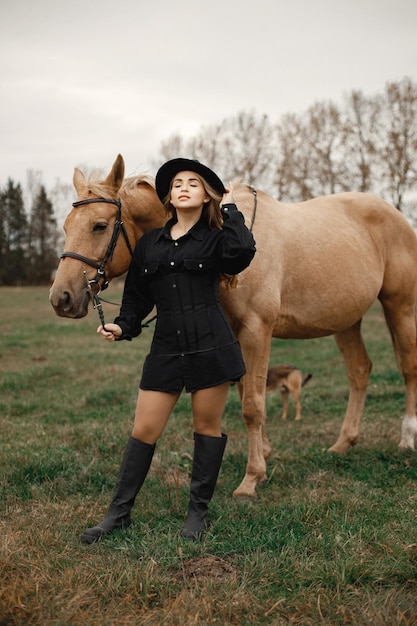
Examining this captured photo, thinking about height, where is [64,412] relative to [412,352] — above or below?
below

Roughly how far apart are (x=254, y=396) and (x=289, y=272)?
1.17m

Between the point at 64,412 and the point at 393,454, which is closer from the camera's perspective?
the point at 393,454

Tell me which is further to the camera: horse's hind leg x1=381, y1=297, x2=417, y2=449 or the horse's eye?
horse's hind leg x1=381, y1=297, x2=417, y2=449

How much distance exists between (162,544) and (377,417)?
14.8 ft

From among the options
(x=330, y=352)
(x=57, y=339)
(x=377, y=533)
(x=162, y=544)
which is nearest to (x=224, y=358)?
(x=162, y=544)

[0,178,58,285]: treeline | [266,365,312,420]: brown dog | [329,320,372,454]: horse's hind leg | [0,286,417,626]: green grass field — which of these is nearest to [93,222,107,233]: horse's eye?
[0,286,417,626]: green grass field

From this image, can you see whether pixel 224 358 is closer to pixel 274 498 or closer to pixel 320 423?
pixel 274 498

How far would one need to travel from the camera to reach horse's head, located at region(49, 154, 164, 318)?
3.66 metres

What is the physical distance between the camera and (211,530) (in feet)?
12.1

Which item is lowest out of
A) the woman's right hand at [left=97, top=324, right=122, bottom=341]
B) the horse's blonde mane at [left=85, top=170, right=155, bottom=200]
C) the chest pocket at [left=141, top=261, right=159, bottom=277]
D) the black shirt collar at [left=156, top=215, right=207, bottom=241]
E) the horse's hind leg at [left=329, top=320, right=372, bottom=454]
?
the horse's hind leg at [left=329, top=320, right=372, bottom=454]

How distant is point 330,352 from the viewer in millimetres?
13211

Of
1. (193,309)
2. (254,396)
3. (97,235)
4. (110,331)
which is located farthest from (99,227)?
(254,396)

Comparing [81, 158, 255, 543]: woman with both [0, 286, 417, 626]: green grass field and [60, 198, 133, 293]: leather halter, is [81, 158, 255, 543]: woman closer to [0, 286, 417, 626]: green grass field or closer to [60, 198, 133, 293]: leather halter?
[60, 198, 133, 293]: leather halter

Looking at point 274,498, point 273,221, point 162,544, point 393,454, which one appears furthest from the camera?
point 393,454
